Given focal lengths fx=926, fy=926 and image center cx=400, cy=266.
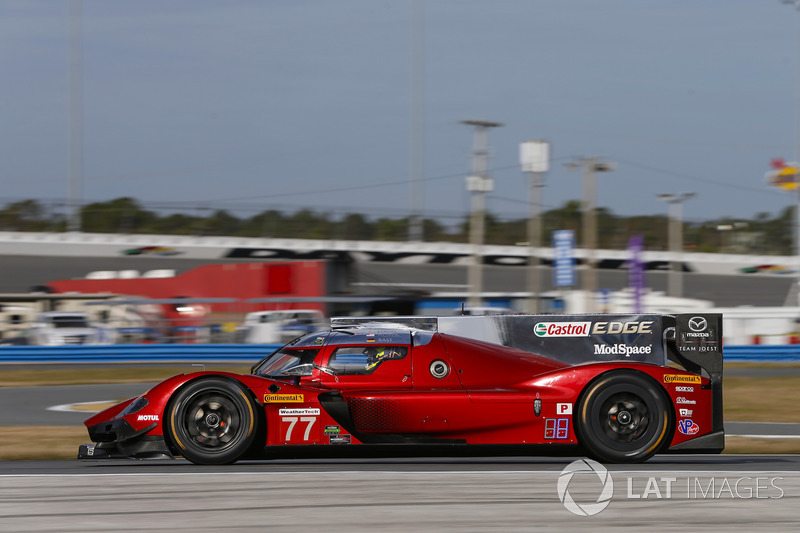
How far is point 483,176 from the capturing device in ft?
109

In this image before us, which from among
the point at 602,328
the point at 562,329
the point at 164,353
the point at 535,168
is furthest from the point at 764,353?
the point at 562,329

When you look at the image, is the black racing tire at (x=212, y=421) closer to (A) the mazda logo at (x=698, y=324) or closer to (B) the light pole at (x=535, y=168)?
(A) the mazda logo at (x=698, y=324)

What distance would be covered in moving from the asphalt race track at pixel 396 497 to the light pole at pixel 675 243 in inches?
1404

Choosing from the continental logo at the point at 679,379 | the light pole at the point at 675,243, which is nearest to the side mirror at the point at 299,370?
the continental logo at the point at 679,379

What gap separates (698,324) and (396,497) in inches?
120

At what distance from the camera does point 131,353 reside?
23.8 meters

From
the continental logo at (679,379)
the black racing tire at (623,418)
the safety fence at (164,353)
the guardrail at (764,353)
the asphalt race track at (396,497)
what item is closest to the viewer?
the asphalt race track at (396,497)

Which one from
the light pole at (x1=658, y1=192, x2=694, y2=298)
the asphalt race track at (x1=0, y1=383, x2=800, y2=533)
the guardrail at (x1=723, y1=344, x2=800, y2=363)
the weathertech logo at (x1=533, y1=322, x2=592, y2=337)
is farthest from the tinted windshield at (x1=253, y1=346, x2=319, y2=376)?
the light pole at (x1=658, y1=192, x2=694, y2=298)

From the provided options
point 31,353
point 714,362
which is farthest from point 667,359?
point 31,353

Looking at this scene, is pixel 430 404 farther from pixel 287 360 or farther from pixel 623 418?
pixel 623 418

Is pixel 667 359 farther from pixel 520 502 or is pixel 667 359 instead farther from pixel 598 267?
pixel 598 267

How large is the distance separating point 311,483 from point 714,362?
3289 mm

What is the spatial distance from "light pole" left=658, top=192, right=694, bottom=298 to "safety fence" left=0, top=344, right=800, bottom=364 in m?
17.9

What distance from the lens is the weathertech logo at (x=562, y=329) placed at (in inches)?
286
